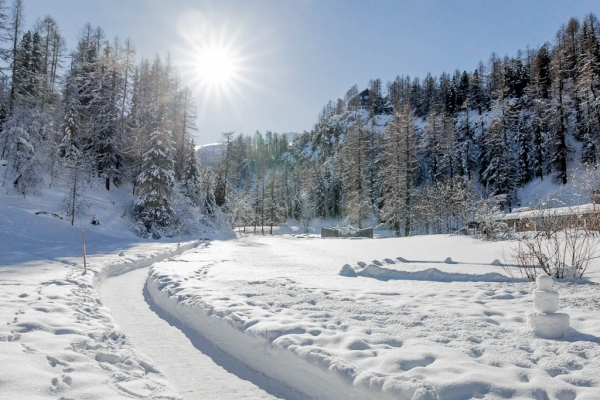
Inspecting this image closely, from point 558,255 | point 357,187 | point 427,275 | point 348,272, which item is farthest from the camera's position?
point 357,187

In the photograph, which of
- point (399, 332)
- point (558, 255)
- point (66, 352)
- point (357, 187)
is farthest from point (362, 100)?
point (66, 352)

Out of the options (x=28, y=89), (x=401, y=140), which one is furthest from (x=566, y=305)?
(x=28, y=89)

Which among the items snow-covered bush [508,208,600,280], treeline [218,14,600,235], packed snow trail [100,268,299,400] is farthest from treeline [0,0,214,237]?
snow-covered bush [508,208,600,280]

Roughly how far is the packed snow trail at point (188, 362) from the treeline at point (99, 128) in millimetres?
20854

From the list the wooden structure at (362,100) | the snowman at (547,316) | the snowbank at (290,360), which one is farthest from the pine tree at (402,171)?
the wooden structure at (362,100)

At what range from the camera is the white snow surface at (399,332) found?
10.9ft

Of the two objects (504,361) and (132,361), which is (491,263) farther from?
(132,361)

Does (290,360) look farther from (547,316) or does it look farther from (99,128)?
(99,128)

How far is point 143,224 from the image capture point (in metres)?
27.0

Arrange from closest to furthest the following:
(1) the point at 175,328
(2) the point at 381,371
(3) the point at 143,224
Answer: (2) the point at 381,371
(1) the point at 175,328
(3) the point at 143,224

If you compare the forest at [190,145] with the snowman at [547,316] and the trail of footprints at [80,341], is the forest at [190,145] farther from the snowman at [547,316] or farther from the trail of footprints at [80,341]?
the trail of footprints at [80,341]

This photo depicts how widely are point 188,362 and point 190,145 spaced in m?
35.4

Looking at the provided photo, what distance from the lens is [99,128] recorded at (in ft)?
99.5

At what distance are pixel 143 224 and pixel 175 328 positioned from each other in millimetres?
23180
